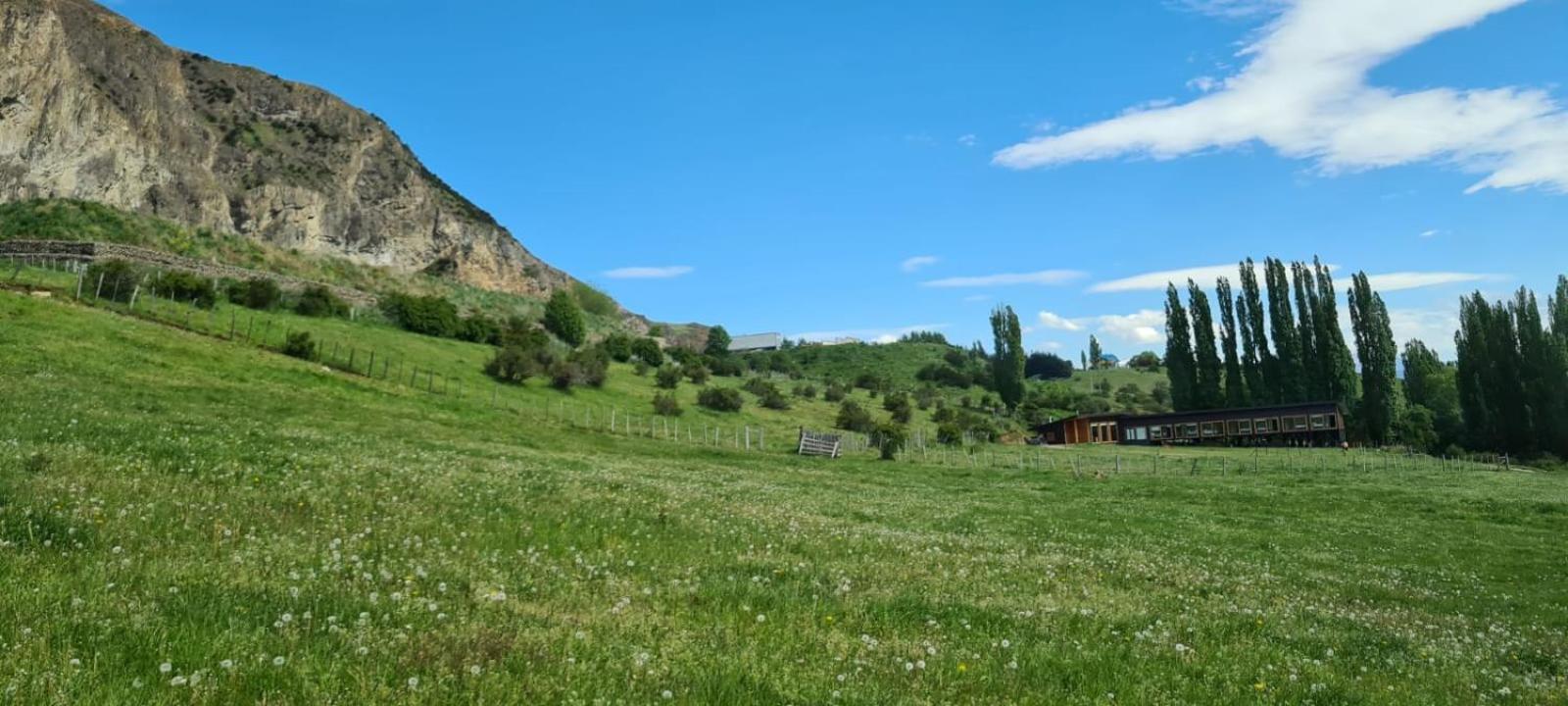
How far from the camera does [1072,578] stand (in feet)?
43.9

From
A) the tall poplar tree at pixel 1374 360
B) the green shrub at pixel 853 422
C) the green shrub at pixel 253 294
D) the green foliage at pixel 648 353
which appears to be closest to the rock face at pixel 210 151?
the green shrub at pixel 253 294

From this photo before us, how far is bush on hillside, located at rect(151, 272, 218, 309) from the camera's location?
62.7 metres

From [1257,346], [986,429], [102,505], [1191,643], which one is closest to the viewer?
[1191,643]

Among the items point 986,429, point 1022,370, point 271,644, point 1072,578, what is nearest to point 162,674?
point 271,644

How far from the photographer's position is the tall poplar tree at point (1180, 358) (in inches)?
4788

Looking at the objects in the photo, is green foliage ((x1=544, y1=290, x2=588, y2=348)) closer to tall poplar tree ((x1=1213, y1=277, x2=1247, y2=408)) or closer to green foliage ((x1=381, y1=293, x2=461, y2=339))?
green foliage ((x1=381, y1=293, x2=461, y2=339))

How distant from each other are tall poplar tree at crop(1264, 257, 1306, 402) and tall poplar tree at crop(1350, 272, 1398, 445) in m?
6.74

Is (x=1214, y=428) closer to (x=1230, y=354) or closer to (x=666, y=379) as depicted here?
(x=1230, y=354)

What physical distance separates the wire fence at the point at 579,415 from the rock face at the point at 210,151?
52.8 meters

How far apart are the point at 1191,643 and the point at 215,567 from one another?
33.6 feet

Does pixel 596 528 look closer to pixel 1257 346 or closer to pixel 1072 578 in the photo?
pixel 1072 578

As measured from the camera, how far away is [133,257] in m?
78.6

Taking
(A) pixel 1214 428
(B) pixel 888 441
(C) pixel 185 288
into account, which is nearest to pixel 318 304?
(C) pixel 185 288

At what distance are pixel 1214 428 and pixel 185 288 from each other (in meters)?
112
